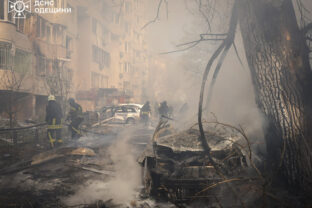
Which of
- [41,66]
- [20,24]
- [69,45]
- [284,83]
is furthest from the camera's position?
[69,45]

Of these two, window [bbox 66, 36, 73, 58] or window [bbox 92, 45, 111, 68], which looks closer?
window [bbox 66, 36, 73, 58]

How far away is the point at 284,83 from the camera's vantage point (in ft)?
9.47

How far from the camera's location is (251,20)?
3.09 meters

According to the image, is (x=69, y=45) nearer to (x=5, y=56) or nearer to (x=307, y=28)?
(x=5, y=56)

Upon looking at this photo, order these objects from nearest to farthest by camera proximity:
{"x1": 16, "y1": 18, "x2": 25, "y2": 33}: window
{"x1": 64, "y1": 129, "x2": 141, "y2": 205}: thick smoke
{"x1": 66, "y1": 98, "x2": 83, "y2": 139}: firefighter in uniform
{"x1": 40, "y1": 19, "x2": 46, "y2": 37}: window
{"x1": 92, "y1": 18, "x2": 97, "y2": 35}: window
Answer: {"x1": 64, "y1": 129, "x2": 141, "y2": 205}: thick smoke, {"x1": 66, "y1": 98, "x2": 83, "y2": 139}: firefighter in uniform, {"x1": 16, "y1": 18, "x2": 25, "y2": 33}: window, {"x1": 40, "y1": 19, "x2": 46, "y2": 37}: window, {"x1": 92, "y1": 18, "x2": 97, "y2": 35}: window

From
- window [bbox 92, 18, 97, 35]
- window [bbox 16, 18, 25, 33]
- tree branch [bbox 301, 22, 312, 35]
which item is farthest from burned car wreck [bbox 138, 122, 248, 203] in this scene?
window [bbox 92, 18, 97, 35]

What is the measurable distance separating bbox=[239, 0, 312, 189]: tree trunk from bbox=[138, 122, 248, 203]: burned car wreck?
71cm

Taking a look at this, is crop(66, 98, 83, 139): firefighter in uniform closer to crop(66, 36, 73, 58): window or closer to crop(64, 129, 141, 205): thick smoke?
crop(64, 129, 141, 205): thick smoke

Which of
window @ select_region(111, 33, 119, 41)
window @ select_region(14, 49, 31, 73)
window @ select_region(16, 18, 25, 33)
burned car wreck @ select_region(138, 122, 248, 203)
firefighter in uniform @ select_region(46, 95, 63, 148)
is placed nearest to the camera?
burned car wreck @ select_region(138, 122, 248, 203)

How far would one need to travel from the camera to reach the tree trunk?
2781 millimetres

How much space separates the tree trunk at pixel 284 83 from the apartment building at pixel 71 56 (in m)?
2.28

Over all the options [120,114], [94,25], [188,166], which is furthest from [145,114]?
[94,25]

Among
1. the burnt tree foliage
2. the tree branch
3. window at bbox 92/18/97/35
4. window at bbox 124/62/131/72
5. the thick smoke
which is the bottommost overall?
the thick smoke

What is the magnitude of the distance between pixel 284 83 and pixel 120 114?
14.3 meters
